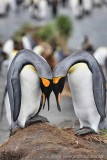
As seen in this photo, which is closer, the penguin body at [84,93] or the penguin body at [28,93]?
the penguin body at [28,93]

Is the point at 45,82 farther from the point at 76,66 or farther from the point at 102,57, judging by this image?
the point at 102,57

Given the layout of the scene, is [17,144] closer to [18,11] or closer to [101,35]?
[101,35]

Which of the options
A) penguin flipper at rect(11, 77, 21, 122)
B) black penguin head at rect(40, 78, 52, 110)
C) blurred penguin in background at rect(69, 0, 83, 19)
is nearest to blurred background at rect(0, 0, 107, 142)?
blurred penguin in background at rect(69, 0, 83, 19)

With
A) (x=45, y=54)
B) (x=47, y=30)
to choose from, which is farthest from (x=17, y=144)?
(x=47, y=30)

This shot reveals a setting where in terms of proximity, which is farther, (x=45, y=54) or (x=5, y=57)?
(x=5, y=57)

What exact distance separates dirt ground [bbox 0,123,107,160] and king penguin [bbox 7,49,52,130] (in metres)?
0.34

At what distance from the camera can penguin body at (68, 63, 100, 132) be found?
26.8ft

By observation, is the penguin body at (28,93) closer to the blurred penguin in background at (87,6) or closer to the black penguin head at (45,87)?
the black penguin head at (45,87)

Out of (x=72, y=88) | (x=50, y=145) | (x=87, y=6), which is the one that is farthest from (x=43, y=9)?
(x=50, y=145)

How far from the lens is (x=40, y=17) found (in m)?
30.0

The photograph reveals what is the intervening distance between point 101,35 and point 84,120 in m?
18.9

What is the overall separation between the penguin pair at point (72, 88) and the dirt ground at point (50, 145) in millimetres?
265

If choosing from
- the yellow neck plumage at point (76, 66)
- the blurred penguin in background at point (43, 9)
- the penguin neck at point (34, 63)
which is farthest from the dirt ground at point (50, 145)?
the blurred penguin in background at point (43, 9)

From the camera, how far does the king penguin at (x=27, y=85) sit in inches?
312
